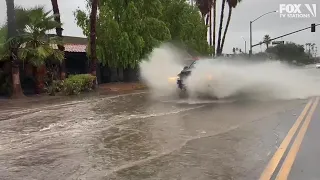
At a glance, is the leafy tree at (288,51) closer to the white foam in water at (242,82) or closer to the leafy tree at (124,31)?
the leafy tree at (124,31)

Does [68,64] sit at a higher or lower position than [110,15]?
lower

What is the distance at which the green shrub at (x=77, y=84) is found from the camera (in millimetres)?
20969

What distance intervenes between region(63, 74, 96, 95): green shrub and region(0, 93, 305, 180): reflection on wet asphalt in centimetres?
750

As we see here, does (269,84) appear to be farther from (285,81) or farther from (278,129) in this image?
(278,129)

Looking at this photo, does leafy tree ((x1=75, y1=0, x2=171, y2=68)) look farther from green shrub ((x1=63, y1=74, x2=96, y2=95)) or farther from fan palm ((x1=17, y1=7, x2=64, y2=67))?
fan palm ((x1=17, y1=7, x2=64, y2=67))

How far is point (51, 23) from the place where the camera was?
64.8ft

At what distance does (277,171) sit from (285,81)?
1393cm

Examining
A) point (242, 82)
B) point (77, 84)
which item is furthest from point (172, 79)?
point (77, 84)

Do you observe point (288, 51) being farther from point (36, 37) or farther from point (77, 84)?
point (36, 37)

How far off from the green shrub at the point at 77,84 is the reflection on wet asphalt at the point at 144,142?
24.6 feet

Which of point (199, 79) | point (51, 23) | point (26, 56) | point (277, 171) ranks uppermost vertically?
point (51, 23)

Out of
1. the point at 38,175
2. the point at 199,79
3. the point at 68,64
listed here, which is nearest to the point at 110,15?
the point at 68,64

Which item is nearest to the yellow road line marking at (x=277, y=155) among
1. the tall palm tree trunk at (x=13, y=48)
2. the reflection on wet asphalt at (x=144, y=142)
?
the reflection on wet asphalt at (x=144, y=142)

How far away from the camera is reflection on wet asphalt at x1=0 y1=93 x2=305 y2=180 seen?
19.4 feet
